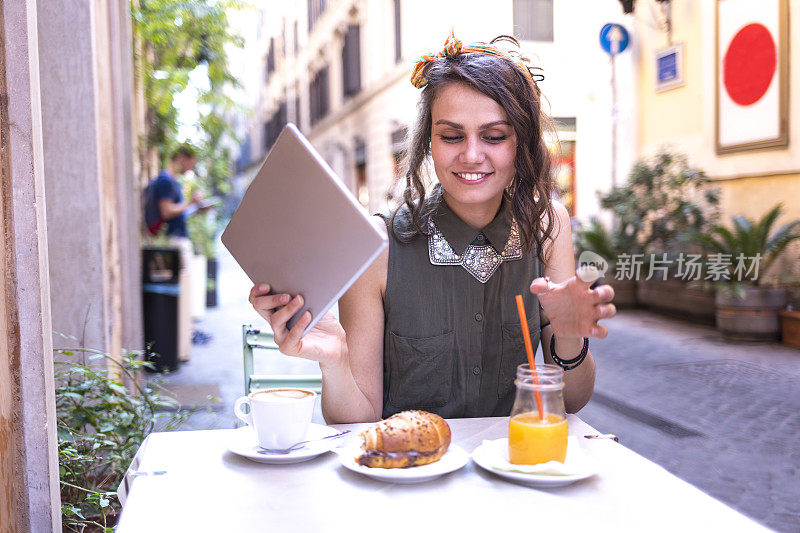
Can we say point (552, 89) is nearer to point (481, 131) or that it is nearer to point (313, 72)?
point (481, 131)

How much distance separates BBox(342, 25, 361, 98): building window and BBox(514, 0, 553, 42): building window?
29.6 ft

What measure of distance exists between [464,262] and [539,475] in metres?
0.77

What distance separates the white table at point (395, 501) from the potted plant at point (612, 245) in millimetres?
6352

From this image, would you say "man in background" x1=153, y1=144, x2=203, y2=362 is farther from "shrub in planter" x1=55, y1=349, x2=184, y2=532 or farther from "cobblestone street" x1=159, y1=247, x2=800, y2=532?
"shrub in planter" x1=55, y1=349, x2=184, y2=532

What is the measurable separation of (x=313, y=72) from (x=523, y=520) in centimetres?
1614

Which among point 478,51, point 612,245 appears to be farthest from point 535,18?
point 612,245

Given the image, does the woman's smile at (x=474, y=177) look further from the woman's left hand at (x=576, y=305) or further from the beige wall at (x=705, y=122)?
the beige wall at (x=705, y=122)

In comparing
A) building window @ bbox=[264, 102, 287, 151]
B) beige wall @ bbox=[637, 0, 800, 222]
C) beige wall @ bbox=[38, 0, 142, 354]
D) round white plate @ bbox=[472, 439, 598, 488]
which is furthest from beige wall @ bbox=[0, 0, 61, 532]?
building window @ bbox=[264, 102, 287, 151]

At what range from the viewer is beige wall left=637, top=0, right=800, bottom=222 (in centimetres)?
480

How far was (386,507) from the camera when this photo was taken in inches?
40.1

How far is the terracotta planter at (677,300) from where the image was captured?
616cm

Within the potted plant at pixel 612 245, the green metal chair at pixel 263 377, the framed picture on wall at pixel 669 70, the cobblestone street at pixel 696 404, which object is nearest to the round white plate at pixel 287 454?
the green metal chair at pixel 263 377

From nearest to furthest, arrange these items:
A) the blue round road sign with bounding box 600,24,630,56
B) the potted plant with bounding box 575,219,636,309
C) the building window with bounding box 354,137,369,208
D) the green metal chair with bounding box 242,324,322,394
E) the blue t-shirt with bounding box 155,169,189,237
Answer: the green metal chair with bounding box 242,324,322,394, the blue round road sign with bounding box 600,24,630,56, the blue t-shirt with bounding box 155,169,189,237, the potted plant with bounding box 575,219,636,309, the building window with bounding box 354,137,369,208

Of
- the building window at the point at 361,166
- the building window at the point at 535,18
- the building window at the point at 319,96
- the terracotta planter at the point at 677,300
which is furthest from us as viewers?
the building window at the point at 319,96
